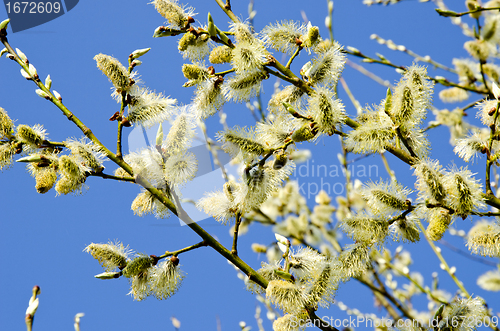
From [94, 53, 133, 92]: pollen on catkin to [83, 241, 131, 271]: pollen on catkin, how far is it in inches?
27.2

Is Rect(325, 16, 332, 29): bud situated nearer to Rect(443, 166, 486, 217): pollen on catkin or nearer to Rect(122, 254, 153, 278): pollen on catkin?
Rect(443, 166, 486, 217): pollen on catkin

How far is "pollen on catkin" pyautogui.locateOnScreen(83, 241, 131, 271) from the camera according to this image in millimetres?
1645

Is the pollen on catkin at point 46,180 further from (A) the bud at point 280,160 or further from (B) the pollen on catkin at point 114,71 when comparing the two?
(A) the bud at point 280,160

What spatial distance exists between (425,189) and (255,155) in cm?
68

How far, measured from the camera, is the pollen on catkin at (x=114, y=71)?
5.24 feet

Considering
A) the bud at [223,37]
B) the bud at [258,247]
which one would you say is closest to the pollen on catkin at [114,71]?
the bud at [223,37]

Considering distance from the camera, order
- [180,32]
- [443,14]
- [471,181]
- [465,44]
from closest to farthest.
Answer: [471,181]
[180,32]
[443,14]
[465,44]

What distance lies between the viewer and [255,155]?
155cm

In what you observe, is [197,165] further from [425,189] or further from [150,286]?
[425,189]

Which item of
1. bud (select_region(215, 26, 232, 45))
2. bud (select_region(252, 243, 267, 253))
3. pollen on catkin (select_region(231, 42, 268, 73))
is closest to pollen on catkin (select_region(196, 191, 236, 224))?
pollen on catkin (select_region(231, 42, 268, 73))

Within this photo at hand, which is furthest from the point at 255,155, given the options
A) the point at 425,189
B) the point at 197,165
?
the point at 425,189

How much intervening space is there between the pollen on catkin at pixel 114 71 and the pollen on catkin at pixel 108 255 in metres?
0.69

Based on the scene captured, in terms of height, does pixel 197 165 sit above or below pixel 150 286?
above

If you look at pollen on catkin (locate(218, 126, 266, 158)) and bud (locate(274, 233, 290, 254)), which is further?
bud (locate(274, 233, 290, 254))
